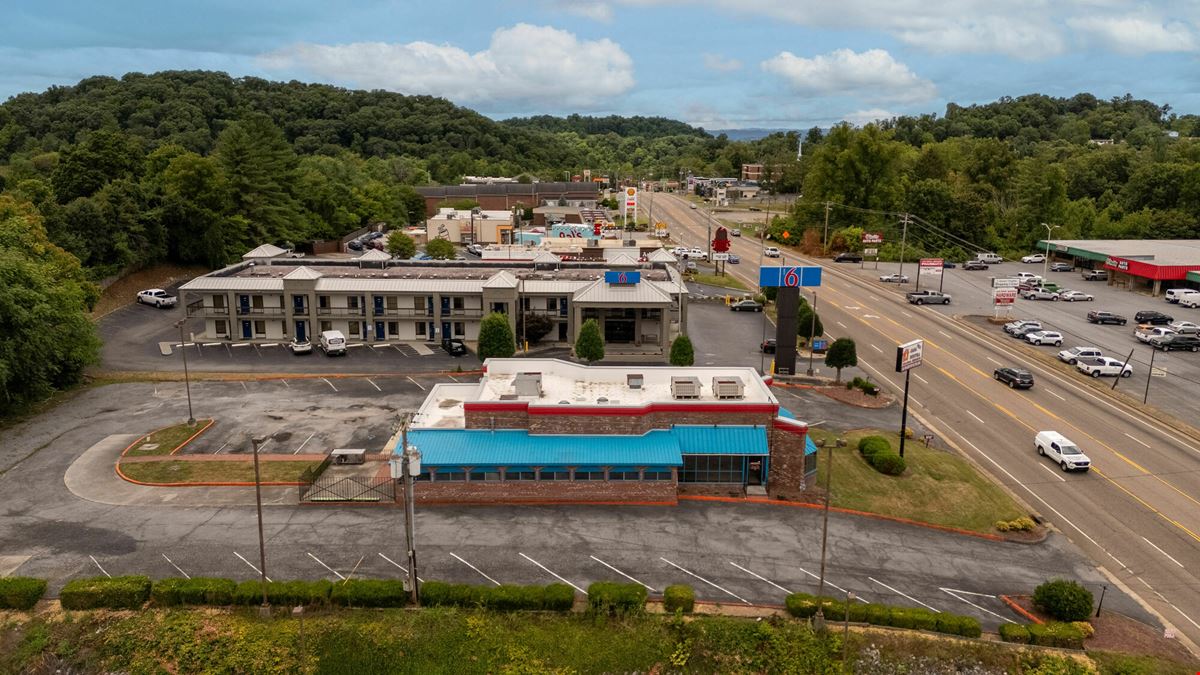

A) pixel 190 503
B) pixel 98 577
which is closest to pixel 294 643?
pixel 98 577

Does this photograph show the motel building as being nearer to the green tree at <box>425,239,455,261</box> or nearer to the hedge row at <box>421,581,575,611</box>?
the hedge row at <box>421,581,575,611</box>

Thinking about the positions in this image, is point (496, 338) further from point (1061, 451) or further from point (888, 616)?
point (1061, 451)

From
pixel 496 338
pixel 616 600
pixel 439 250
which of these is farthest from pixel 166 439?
pixel 439 250

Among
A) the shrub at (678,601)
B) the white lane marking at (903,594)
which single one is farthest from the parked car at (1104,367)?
the shrub at (678,601)

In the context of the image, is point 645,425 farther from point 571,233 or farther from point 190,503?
point 571,233

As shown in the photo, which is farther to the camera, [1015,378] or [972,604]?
[1015,378]

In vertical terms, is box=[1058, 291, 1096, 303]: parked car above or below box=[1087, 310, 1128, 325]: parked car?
above

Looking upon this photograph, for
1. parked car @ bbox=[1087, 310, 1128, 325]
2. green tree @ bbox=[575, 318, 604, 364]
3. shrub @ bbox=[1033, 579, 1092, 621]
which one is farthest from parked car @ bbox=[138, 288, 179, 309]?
parked car @ bbox=[1087, 310, 1128, 325]

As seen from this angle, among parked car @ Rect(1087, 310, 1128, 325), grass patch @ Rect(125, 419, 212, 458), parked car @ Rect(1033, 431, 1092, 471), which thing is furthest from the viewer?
parked car @ Rect(1087, 310, 1128, 325)
